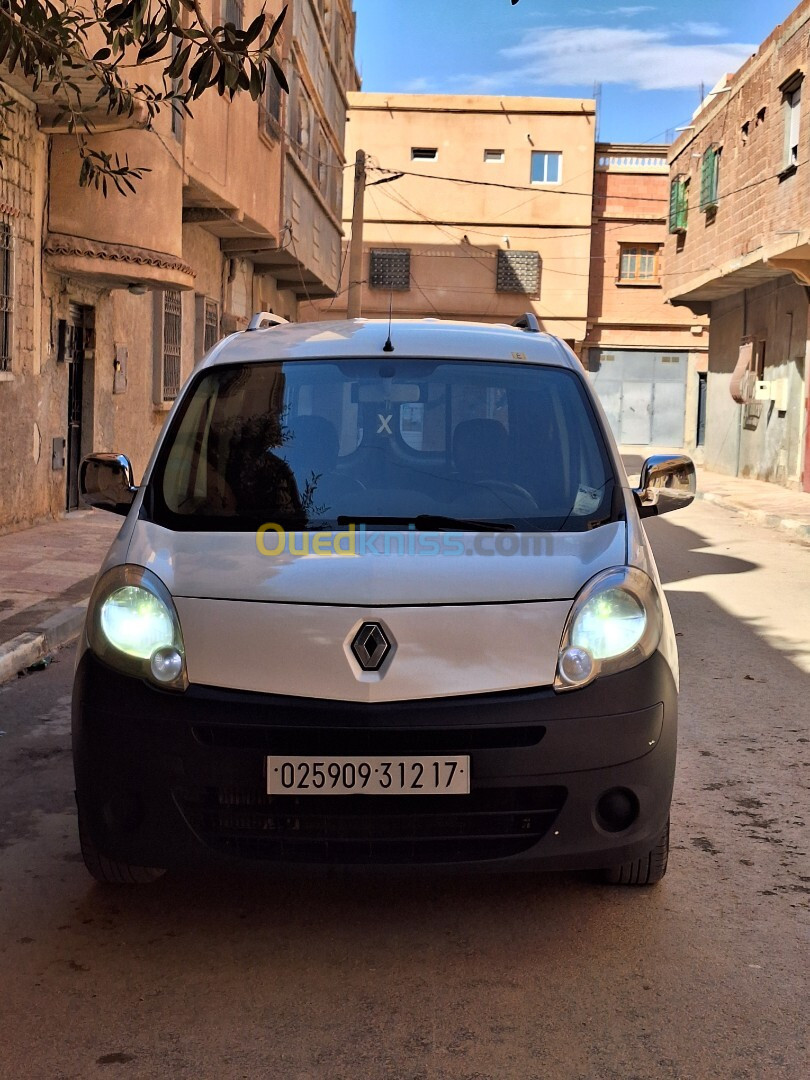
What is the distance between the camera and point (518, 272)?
4422 cm

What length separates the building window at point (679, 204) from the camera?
1170 inches

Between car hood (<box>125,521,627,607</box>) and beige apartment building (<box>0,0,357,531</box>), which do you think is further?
beige apartment building (<box>0,0,357,531</box>)

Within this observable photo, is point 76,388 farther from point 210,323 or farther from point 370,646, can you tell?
point 370,646

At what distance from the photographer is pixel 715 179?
26.9 meters

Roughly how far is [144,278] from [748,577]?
295 inches

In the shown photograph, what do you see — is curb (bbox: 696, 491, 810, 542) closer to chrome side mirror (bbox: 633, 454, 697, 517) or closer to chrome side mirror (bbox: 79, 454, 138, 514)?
chrome side mirror (bbox: 633, 454, 697, 517)

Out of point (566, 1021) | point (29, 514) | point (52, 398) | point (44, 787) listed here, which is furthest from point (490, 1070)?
point (52, 398)

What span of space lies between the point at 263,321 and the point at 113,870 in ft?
8.35

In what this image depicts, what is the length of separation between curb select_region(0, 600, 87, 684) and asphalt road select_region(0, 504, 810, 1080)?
7.82 feet

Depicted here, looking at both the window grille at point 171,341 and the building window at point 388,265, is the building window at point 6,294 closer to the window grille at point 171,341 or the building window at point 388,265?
the window grille at point 171,341

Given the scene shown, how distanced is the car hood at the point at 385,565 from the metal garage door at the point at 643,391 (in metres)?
41.3

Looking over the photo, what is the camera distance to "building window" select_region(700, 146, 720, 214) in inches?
1056

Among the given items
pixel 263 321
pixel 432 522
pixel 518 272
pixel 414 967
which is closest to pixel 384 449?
pixel 432 522

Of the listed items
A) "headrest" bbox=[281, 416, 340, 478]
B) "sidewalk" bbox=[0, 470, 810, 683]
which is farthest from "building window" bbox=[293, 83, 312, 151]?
"headrest" bbox=[281, 416, 340, 478]
